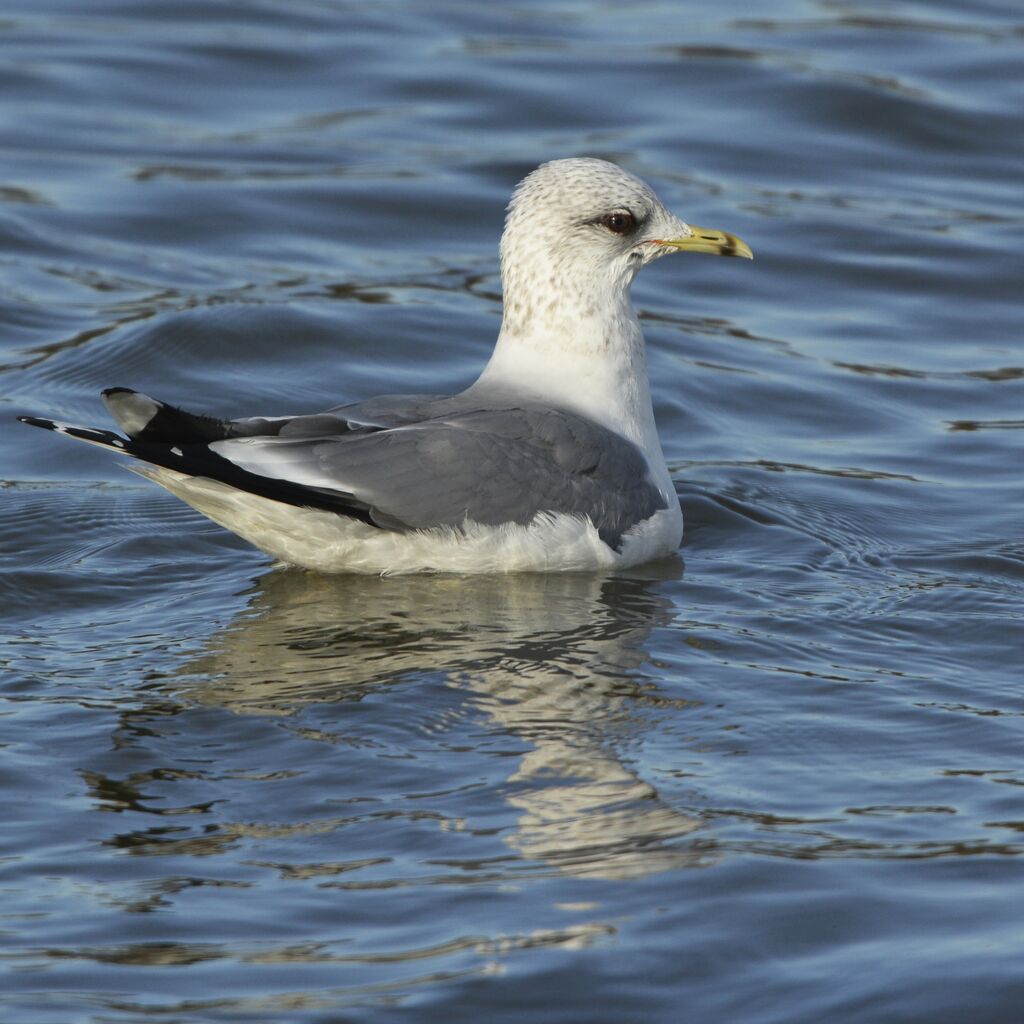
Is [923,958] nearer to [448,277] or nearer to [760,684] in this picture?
[760,684]

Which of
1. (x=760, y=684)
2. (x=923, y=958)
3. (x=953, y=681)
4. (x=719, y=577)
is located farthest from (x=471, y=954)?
(x=719, y=577)

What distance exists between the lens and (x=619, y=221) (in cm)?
745

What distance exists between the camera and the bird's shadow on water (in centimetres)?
487

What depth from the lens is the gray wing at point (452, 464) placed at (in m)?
6.37

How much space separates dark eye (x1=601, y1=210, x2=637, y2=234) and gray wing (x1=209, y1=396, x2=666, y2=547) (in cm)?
88

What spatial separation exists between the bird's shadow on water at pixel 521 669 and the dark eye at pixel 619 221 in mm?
1282

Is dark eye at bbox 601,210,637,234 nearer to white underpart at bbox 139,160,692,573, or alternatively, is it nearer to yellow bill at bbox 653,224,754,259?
white underpart at bbox 139,160,692,573

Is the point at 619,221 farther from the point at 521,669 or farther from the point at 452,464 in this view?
the point at 521,669

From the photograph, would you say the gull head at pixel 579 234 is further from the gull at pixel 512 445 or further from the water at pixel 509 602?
the water at pixel 509 602

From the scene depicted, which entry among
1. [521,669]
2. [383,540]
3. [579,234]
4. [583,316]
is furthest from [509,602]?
[579,234]

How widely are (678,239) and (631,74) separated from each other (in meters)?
7.44

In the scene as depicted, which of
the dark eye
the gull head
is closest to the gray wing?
the gull head

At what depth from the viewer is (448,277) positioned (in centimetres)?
1119

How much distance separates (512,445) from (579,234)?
1.14 metres
